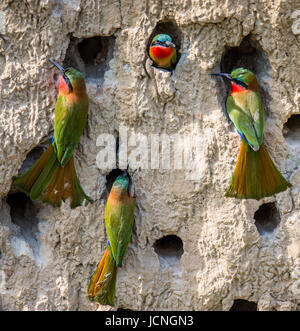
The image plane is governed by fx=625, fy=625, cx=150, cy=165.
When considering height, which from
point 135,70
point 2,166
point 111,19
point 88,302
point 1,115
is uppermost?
point 111,19

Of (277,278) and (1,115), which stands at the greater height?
(1,115)

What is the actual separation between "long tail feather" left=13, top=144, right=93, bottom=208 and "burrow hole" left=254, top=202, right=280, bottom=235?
0.64m

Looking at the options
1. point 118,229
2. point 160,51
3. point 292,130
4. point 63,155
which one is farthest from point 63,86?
point 292,130

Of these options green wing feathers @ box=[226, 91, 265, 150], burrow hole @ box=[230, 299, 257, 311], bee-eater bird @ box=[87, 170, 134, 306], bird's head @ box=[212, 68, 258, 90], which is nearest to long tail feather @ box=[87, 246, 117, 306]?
bee-eater bird @ box=[87, 170, 134, 306]

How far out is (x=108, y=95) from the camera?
7.15 feet

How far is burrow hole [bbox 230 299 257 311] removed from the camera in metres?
2.31

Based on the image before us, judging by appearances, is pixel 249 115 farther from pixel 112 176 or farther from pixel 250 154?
pixel 112 176

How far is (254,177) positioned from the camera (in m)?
2.11

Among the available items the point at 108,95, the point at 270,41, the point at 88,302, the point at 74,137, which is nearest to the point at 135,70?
the point at 108,95

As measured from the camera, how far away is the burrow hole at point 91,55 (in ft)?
7.25

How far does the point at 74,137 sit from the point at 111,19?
428 millimetres

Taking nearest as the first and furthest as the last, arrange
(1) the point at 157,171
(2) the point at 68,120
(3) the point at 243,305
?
(2) the point at 68,120 < (1) the point at 157,171 < (3) the point at 243,305

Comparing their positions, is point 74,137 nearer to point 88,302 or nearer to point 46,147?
point 46,147

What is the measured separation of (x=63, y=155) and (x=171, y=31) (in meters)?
0.59
